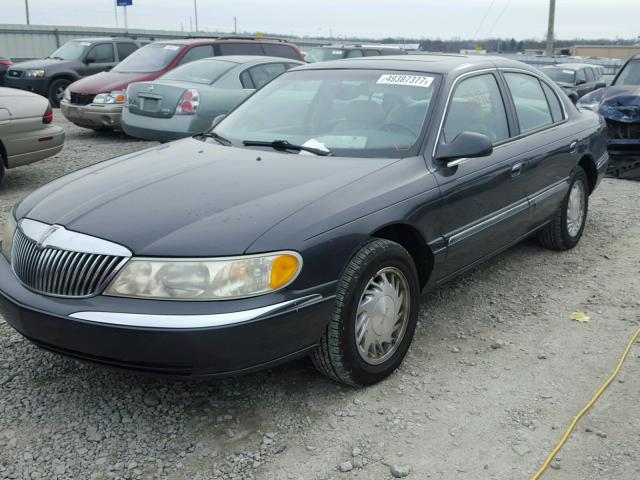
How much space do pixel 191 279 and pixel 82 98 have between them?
9.43 metres

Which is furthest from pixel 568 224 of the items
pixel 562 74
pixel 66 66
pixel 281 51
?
pixel 562 74

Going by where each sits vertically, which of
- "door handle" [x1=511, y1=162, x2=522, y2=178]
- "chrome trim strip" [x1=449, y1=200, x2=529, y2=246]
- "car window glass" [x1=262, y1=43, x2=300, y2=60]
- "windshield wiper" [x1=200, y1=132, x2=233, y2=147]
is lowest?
"chrome trim strip" [x1=449, y1=200, x2=529, y2=246]

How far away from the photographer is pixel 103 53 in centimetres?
1602

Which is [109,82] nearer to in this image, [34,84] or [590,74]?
[34,84]

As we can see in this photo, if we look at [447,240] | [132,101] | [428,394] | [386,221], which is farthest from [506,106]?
[132,101]

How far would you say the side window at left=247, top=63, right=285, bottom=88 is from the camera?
33.5 feet

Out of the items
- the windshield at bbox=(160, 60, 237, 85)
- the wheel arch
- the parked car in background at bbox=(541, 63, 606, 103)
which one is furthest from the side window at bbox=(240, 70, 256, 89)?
the parked car in background at bbox=(541, 63, 606, 103)

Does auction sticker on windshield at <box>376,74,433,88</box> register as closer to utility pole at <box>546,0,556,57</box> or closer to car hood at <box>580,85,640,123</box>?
car hood at <box>580,85,640,123</box>

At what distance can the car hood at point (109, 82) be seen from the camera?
11.1 m

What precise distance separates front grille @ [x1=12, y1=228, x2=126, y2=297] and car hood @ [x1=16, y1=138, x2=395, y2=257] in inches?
4.6

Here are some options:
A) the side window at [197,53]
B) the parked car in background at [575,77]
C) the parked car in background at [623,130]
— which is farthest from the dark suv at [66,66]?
the parked car in background at [623,130]

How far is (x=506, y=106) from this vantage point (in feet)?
15.2

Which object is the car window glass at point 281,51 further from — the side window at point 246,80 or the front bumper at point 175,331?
the front bumper at point 175,331

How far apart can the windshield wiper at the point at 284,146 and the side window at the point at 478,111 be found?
0.73 meters
